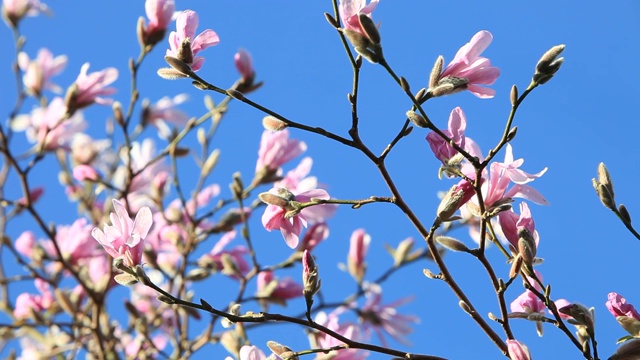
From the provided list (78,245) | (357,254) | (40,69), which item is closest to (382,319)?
(357,254)

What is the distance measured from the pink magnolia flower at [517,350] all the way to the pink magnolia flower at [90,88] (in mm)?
1273

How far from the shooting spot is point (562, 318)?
103 centimetres

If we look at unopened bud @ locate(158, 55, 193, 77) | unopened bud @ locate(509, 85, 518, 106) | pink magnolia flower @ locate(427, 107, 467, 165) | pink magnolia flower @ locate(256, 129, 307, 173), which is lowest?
unopened bud @ locate(509, 85, 518, 106)

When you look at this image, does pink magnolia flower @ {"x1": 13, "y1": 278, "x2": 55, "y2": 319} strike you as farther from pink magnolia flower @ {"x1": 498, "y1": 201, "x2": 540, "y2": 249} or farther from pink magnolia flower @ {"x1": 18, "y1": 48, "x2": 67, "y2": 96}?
pink magnolia flower @ {"x1": 498, "y1": 201, "x2": 540, "y2": 249}

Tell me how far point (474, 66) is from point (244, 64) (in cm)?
97

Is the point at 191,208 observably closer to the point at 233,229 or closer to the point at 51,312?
the point at 233,229

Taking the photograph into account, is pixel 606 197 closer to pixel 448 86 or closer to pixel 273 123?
pixel 448 86

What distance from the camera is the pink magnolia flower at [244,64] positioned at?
6.21ft

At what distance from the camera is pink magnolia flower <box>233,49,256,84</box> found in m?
1.89

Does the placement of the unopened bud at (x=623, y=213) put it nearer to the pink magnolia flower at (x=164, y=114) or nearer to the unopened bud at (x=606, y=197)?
the unopened bud at (x=606, y=197)

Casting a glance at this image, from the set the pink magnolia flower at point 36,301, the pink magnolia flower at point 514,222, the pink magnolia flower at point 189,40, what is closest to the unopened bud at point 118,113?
the pink magnolia flower at point 36,301

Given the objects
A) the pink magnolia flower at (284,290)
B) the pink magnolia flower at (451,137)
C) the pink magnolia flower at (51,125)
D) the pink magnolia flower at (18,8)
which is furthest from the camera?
the pink magnolia flower at (18,8)

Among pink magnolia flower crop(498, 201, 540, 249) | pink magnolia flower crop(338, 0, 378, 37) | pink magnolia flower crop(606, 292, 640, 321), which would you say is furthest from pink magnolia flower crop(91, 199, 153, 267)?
pink magnolia flower crop(606, 292, 640, 321)

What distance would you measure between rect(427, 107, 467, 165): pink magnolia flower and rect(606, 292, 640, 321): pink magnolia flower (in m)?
0.27
